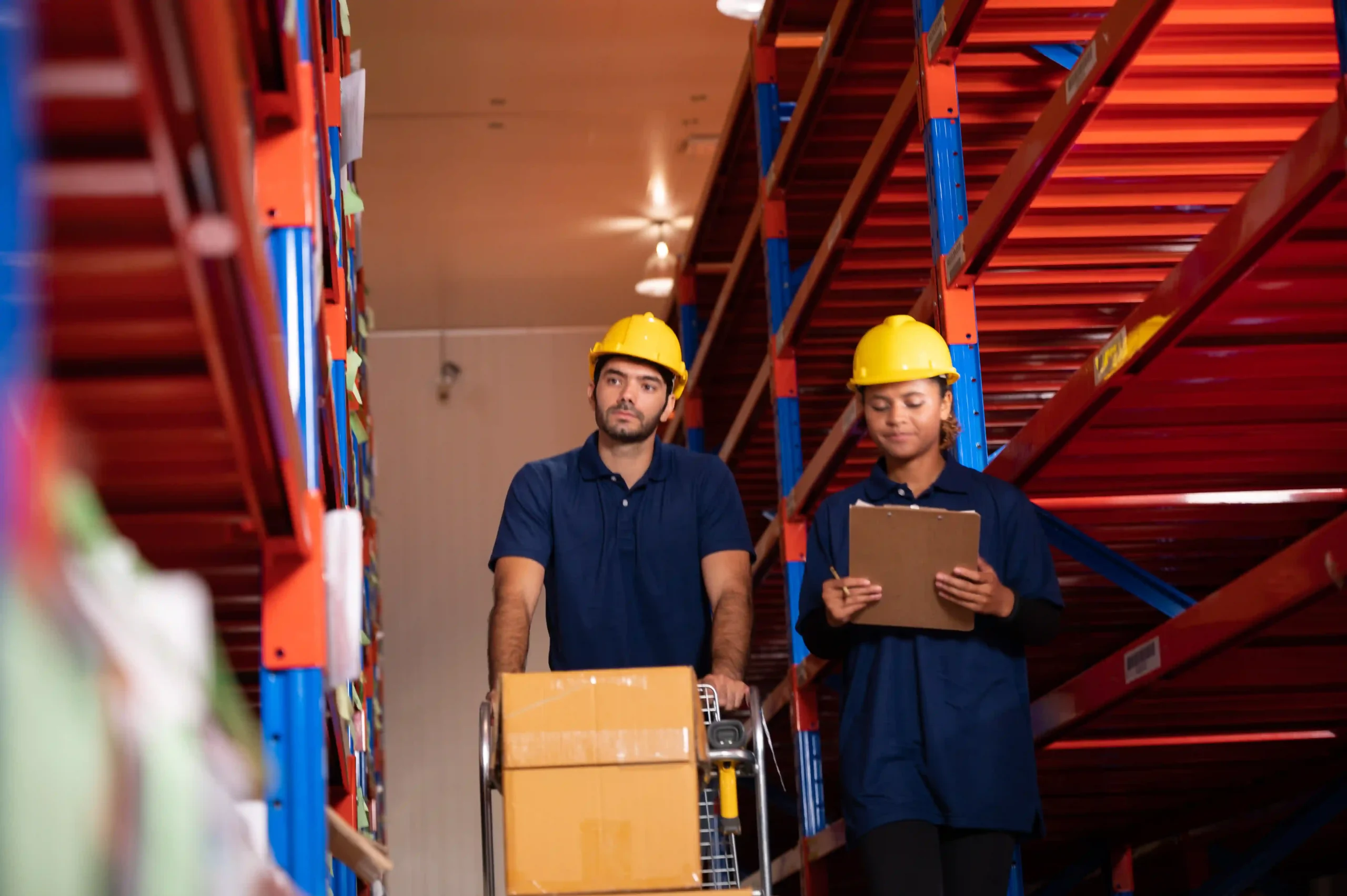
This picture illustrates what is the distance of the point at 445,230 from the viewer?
14.6m

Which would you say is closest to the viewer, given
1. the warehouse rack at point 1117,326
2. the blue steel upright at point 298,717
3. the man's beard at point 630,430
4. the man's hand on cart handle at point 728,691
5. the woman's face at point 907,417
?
the blue steel upright at point 298,717

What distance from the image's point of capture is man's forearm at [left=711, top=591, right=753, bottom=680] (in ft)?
13.7

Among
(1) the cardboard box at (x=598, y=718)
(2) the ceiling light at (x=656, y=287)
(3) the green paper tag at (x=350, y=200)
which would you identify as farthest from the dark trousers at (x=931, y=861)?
(2) the ceiling light at (x=656, y=287)

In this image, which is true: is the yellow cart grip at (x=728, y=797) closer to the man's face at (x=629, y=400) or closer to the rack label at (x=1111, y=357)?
the man's face at (x=629, y=400)

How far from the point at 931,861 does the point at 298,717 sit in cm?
204

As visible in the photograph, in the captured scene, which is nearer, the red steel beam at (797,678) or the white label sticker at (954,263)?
the white label sticker at (954,263)

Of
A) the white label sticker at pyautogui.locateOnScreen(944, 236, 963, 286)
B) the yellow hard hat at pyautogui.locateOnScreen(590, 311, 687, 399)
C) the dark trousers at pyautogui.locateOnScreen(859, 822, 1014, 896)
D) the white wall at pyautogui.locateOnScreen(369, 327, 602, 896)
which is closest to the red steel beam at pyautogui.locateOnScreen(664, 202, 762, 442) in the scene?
the white label sticker at pyautogui.locateOnScreen(944, 236, 963, 286)

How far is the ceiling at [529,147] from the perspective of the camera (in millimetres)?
11375

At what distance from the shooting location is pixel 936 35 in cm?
523

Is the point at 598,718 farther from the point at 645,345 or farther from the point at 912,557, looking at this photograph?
the point at 645,345

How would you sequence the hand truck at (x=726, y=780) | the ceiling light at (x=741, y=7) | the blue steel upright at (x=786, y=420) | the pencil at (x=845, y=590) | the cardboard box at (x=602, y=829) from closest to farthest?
the cardboard box at (x=602, y=829)
the hand truck at (x=726, y=780)
the pencil at (x=845, y=590)
the blue steel upright at (x=786, y=420)
the ceiling light at (x=741, y=7)

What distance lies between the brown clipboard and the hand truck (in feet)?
1.50

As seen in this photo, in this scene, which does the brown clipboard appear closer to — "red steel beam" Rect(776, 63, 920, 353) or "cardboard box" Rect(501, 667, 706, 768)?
"cardboard box" Rect(501, 667, 706, 768)

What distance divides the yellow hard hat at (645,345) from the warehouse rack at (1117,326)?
36.5 inches
